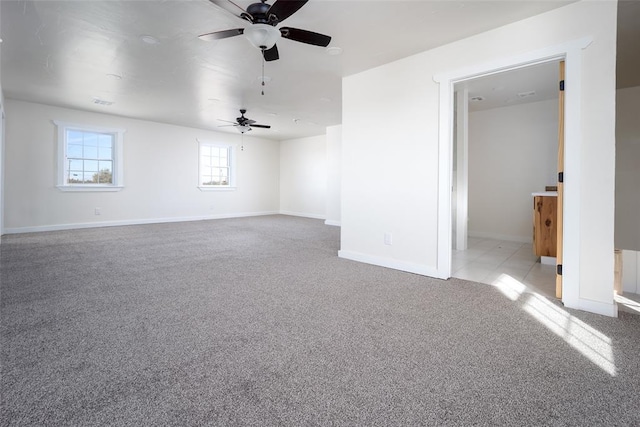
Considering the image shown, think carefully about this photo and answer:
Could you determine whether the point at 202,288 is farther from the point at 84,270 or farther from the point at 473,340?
A: the point at 473,340

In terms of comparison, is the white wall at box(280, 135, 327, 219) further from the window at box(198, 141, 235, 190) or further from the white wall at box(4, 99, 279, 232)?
the window at box(198, 141, 235, 190)

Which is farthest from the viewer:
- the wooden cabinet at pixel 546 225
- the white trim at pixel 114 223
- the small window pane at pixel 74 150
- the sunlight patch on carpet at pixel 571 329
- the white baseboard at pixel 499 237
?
the small window pane at pixel 74 150

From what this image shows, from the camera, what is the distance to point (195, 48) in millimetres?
3461

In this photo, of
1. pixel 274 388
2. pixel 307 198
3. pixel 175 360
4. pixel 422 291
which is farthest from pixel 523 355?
pixel 307 198

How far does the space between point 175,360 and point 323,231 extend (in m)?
5.12

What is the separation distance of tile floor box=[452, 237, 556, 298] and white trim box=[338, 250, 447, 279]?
34 cm

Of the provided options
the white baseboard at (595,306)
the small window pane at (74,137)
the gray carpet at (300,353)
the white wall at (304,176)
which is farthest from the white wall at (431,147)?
the small window pane at (74,137)

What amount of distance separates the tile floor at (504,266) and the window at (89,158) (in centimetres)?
725

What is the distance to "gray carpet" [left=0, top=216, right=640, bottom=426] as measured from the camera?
1328 mm

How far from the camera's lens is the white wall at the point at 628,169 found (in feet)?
14.8

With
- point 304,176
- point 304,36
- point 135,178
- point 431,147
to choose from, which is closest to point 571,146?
point 431,147

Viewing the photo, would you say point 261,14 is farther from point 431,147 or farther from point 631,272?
point 631,272

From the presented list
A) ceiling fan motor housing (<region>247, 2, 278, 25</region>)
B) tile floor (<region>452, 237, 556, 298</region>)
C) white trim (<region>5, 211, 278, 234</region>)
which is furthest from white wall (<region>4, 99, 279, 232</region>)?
tile floor (<region>452, 237, 556, 298</region>)

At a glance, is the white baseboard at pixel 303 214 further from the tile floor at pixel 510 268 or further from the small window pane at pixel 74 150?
the small window pane at pixel 74 150
